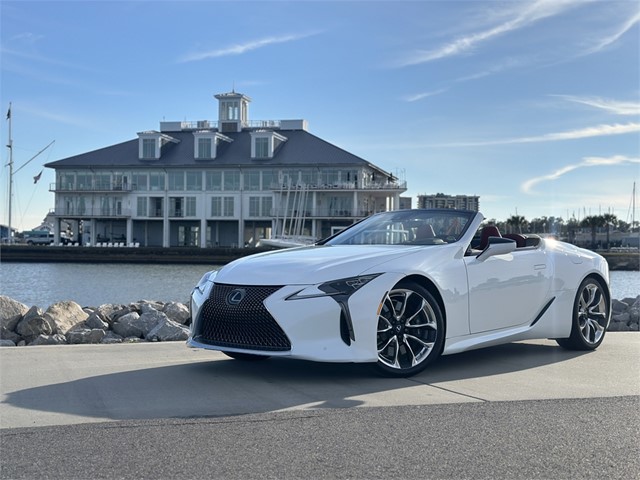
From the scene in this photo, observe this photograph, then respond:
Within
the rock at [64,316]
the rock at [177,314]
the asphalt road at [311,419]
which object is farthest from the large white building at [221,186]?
the asphalt road at [311,419]

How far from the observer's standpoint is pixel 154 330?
392 inches

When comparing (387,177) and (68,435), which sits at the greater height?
(387,177)

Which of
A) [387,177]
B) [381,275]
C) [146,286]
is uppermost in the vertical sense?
[387,177]

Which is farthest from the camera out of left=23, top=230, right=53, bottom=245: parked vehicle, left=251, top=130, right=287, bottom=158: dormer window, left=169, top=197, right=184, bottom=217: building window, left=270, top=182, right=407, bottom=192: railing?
left=23, top=230, right=53, bottom=245: parked vehicle

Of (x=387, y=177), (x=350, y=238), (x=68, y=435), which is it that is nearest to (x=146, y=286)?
(x=350, y=238)

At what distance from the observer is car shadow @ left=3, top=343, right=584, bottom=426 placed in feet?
15.5

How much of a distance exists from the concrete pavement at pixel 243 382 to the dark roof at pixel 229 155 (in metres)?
63.9

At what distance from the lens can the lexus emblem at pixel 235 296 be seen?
5.52 meters

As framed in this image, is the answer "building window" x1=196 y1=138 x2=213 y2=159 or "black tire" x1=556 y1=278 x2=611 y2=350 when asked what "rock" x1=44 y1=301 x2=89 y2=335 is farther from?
"building window" x1=196 y1=138 x2=213 y2=159

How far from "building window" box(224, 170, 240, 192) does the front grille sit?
68.4 meters

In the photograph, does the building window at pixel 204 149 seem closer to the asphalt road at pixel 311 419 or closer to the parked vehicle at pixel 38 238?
the parked vehicle at pixel 38 238

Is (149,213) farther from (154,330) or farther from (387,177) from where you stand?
(154,330)

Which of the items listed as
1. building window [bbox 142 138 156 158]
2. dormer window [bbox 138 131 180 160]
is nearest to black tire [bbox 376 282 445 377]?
dormer window [bbox 138 131 180 160]

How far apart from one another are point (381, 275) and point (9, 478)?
3057mm
